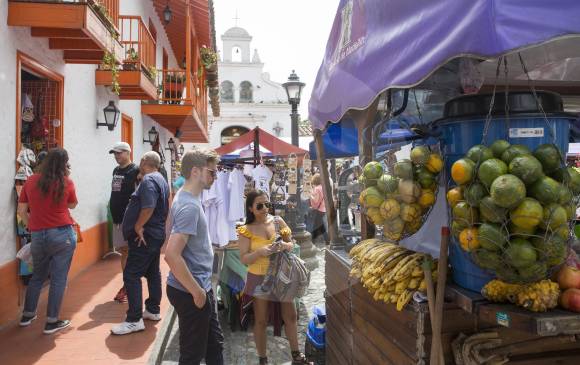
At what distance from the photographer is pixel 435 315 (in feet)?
6.12

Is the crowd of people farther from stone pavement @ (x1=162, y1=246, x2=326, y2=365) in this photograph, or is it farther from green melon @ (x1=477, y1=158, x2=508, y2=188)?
green melon @ (x1=477, y1=158, x2=508, y2=188)

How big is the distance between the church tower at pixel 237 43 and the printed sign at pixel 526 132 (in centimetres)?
4348

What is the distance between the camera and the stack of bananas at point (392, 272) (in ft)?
7.00

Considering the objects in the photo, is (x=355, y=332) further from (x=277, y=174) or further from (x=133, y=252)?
(x=277, y=174)

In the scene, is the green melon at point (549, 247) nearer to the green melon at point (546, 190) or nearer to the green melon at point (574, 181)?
the green melon at point (546, 190)

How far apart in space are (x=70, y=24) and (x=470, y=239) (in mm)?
4978

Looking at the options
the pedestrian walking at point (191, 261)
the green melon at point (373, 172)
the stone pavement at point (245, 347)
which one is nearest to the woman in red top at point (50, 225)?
the stone pavement at point (245, 347)

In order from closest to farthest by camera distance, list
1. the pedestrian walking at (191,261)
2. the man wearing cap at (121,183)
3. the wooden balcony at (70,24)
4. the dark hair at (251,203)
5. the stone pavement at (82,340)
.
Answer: the pedestrian walking at (191,261), the stone pavement at (82,340), the dark hair at (251,203), the wooden balcony at (70,24), the man wearing cap at (121,183)

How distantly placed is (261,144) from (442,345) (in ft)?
20.3

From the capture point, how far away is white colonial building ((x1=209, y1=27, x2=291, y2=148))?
3816 cm

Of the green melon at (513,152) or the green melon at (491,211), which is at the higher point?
the green melon at (513,152)

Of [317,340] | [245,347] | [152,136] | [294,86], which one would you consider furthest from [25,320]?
[152,136]

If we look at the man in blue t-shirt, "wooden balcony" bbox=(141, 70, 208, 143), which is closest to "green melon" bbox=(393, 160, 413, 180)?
the man in blue t-shirt

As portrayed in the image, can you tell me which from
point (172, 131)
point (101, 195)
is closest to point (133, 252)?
point (101, 195)
